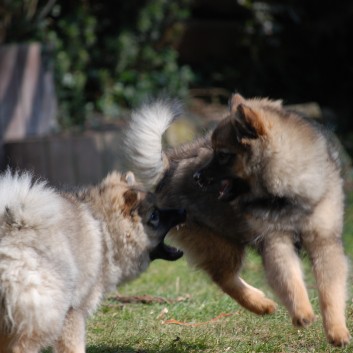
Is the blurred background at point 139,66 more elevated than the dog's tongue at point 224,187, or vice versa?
the dog's tongue at point 224,187

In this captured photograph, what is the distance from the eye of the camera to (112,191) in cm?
474

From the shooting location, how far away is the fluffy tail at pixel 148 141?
16.6ft

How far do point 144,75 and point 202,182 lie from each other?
22.0 ft

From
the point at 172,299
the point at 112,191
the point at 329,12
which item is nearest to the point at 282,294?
the point at 112,191

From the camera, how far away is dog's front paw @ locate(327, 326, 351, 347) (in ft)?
14.1

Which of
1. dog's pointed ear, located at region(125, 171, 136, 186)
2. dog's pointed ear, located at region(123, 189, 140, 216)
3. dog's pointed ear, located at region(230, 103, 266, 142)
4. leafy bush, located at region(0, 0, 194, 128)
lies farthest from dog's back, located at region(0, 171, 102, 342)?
leafy bush, located at region(0, 0, 194, 128)

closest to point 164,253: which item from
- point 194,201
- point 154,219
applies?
point 154,219

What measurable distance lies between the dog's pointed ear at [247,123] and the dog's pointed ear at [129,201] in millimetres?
676

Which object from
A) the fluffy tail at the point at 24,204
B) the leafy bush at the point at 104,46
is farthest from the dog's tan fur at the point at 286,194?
the leafy bush at the point at 104,46

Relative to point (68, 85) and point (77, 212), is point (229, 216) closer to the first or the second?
point (77, 212)

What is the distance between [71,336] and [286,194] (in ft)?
4.65

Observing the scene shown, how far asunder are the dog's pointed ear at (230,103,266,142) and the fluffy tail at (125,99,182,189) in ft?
2.09

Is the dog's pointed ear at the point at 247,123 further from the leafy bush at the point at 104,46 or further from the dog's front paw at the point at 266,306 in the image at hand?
the leafy bush at the point at 104,46

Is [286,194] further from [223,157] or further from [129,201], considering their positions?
[129,201]
